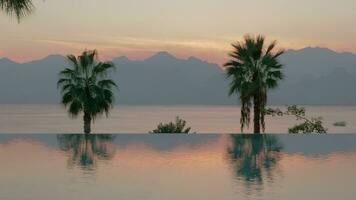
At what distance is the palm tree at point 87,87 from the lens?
80.4ft

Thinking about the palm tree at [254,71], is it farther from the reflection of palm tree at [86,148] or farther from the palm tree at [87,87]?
the reflection of palm tree at [86,148]

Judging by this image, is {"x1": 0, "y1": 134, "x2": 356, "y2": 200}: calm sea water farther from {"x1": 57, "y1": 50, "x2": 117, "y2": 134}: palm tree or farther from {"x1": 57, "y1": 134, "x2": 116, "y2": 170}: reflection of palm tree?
{"x1": 57, "y1": 50, "x2": 117, "y2": 134}: palm tree

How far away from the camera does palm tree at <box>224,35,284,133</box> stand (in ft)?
77.3

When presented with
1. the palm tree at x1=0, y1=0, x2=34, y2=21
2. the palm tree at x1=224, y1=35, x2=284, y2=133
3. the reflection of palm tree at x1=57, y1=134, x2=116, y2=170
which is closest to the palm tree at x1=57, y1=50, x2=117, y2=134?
the reflection of palm tree at x1=57, y1=134, x2=116, y2=170

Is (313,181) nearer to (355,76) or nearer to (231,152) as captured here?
(231,152)

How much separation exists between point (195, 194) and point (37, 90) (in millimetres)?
126917

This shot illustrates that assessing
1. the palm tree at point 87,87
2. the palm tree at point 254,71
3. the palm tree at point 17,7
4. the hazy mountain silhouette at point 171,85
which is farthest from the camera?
the hazy mountain silhouette at point 171,85

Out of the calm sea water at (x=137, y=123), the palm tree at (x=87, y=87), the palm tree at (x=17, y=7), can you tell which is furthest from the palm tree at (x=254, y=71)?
the calm sea water at (x=137, y=123)

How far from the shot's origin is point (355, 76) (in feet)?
593

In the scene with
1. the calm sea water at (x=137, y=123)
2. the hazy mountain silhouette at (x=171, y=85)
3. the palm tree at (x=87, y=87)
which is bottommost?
the calm sea water at (x=137, y=123)

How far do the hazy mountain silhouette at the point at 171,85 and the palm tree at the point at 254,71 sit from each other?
4256 inches

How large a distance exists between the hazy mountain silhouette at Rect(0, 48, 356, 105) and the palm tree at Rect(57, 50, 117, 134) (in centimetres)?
10736

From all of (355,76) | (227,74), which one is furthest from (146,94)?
(227,74)

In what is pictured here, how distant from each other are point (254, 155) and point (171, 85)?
13578cm
